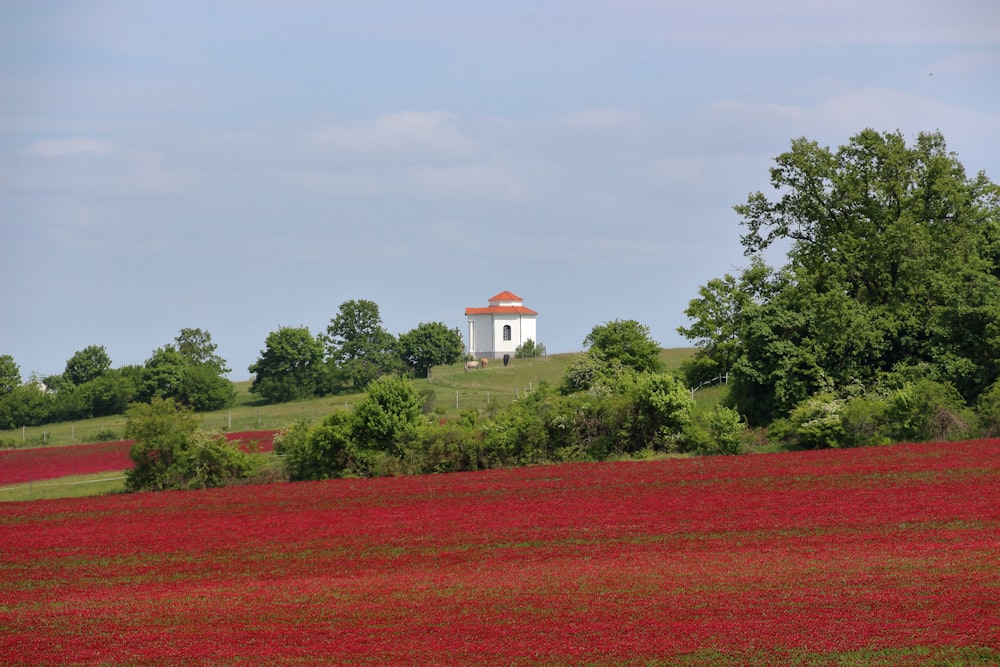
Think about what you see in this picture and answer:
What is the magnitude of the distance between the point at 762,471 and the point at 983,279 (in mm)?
16716

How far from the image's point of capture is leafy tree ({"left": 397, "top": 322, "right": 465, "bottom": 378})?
12062cm

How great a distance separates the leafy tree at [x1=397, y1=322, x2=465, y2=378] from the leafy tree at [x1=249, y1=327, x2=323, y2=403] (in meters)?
14.0

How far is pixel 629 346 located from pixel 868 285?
522 inches

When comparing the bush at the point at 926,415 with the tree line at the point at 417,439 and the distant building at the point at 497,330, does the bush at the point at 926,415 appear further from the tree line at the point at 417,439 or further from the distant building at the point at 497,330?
the distant building at the point at 497,330

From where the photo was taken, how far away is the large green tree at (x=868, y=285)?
48219 mm

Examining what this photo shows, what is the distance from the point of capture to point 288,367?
10638 centimetres

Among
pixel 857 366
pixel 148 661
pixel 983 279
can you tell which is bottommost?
pixel 148 661

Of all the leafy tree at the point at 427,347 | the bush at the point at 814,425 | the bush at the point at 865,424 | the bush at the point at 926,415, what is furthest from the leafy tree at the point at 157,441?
the leafy tree at the point at 427,347

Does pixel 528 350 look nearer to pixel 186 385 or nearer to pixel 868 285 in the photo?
pixel 186 385

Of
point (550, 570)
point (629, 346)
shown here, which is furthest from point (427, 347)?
point (550, 570)

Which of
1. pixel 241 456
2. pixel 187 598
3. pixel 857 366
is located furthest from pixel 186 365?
pixel 187 598

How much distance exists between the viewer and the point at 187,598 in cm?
2375

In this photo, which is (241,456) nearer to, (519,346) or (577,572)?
(577,572)

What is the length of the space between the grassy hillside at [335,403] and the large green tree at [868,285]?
19063 millimetres
